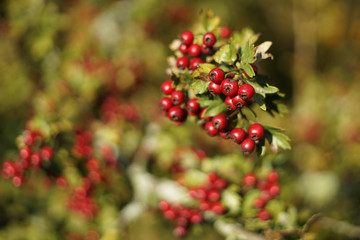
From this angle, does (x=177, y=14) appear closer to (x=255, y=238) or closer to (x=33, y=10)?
(x=33, y=10)

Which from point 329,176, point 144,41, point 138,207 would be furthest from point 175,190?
point 144,41

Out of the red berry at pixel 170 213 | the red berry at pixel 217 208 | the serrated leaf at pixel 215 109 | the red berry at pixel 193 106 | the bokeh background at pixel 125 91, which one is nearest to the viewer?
Answer: the serrated leaf at pixel 215 109

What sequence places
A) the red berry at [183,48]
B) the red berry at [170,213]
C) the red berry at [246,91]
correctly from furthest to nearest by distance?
the red berry at [170,213]
the red berry at [183,48]
the red berry at [246,91]

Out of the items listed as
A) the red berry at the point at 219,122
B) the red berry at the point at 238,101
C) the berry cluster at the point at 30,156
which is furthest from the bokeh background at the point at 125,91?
the red berry at the point at 238,101

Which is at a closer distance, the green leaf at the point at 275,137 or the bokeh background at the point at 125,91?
the green leaf at the point at 275,137

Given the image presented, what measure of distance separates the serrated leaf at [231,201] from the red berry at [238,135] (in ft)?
3.34

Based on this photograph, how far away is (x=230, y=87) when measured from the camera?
4.67 ft

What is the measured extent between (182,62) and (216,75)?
0.42 m

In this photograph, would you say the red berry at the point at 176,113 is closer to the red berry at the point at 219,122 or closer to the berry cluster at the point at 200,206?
the red berry at the point at 219,122

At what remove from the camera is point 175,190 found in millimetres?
2961

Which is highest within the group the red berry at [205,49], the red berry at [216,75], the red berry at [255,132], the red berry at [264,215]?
the red berry at [205,49]

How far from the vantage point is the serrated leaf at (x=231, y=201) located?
2393mm

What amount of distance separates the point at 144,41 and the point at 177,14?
1205 mm

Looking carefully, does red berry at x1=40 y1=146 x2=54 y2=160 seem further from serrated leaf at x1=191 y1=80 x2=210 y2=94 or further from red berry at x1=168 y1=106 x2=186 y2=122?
serrated leaf at x1=191 y1=80 x2=210 y2=94
